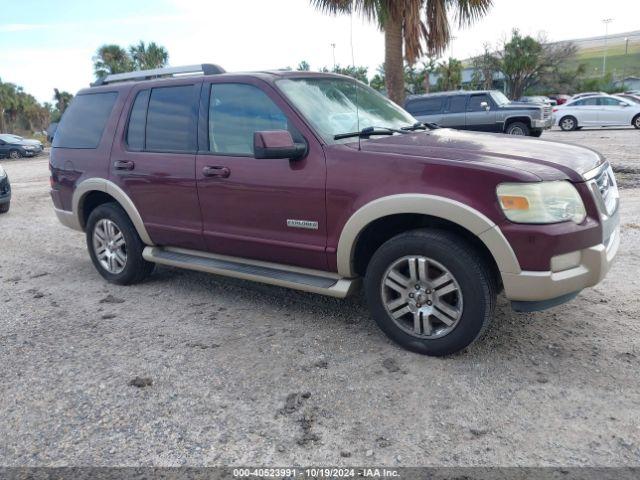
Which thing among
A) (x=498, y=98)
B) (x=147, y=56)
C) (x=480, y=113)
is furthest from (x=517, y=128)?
(x=147, y=56)

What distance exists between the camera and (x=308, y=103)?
4.10 meters

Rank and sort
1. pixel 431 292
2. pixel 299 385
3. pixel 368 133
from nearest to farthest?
pixel 299 385 < pixel 431 292 < pixel 368 133

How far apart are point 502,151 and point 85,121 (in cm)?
386

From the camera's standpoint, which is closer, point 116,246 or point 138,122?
point 138,122

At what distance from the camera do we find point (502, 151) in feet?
11.7

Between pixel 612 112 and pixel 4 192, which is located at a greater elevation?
pixel 4 192

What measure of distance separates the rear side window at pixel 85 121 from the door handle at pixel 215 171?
57.9 inches

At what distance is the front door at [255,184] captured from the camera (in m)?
3.88

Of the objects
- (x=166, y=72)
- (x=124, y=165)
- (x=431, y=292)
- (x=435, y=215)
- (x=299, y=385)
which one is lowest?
(x=299, y=385)

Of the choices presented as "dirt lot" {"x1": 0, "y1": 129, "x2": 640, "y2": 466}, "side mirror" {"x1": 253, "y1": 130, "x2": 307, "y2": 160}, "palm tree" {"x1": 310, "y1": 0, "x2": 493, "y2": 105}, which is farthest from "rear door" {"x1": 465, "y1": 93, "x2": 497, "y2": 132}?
"side mirror" {"x1": 253, "y1": 130, "x2": 307, "y2": 160}

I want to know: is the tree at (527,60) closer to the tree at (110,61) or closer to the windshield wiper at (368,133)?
the tree at (110,61)

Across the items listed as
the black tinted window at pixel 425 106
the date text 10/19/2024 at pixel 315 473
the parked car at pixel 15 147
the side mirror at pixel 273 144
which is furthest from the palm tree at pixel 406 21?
the parked car at pixel 15 147

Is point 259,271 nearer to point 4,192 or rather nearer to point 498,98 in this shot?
point 4,192

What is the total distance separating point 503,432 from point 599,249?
120 cm
